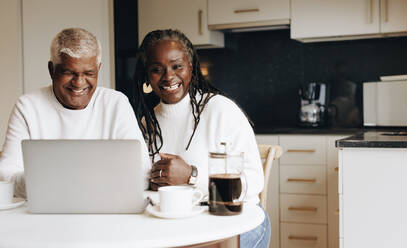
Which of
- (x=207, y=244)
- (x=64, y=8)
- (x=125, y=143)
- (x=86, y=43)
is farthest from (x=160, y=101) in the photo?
(x=64, y=8)

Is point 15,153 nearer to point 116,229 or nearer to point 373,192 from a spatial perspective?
point 116,229

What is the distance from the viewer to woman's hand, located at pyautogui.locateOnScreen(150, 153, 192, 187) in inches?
56.6

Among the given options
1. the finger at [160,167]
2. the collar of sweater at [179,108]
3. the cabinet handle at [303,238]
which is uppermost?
the collar of sweater at [179,108]

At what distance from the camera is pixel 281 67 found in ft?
12.2

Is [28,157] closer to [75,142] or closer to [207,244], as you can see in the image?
[75,142]

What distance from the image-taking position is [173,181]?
143 cm

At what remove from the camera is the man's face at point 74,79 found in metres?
1.50

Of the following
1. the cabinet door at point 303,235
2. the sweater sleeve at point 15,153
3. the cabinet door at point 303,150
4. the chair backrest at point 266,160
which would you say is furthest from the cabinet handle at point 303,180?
the sweater sleeve at point 15,153

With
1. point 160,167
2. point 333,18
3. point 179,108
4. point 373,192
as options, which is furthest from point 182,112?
point 333,18

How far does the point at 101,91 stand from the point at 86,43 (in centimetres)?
24

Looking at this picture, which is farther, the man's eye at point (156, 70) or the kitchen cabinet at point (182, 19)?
the kitchen cabinet at point (182, 19)

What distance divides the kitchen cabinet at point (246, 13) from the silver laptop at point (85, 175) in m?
2.50

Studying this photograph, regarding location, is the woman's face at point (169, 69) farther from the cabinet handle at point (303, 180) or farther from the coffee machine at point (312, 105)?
the coffee machine at point (312, 105)

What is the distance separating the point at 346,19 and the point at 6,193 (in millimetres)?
2582
